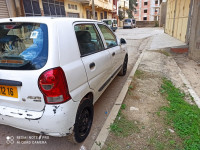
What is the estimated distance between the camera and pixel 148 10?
5612 centimetres

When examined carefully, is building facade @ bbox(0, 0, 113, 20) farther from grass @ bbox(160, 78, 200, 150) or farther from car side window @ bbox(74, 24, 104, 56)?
grass @ bbox(160, 78, 200, 150)

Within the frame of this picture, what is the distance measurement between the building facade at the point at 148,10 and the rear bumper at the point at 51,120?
60.7m

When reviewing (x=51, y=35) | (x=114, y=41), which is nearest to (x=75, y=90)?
(x=51, y=35)

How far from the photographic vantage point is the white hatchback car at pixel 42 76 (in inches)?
63.8

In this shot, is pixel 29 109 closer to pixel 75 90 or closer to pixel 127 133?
pixel 75 90

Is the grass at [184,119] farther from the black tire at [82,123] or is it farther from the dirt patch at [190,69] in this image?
the black tire at [82,123]

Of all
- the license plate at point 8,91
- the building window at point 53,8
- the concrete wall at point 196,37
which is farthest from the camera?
the building window at point 53,8

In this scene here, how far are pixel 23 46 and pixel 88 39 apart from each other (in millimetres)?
1132

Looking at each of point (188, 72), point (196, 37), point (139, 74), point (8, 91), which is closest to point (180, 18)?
point (196, 37)

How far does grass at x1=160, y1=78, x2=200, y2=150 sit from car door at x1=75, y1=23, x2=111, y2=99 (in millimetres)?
1407

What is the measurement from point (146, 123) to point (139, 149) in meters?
0.60

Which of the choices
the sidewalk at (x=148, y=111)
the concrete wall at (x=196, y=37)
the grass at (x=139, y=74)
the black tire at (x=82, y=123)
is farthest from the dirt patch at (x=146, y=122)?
the concrete wall at (x=196, y=37)

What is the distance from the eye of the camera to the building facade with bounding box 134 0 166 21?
179 feet

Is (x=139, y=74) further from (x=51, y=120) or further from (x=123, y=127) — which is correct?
(x=51, y=120)
